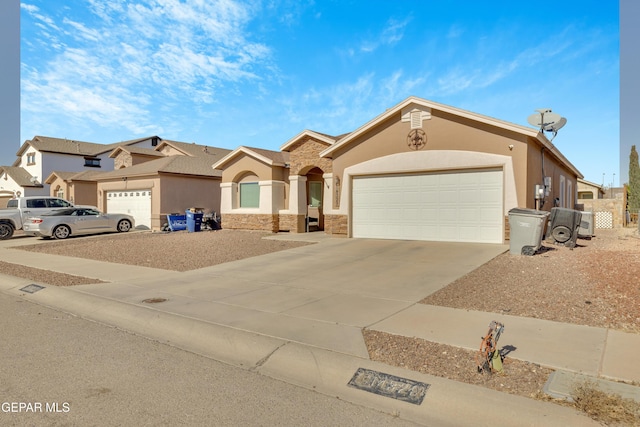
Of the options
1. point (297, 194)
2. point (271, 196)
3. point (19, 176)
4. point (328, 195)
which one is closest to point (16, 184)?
point (19, 176)

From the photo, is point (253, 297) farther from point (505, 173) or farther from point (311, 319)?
point (505, 173)

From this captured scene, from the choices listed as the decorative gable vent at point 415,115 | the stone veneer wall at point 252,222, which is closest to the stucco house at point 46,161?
the stone veneer wall at point 252,222

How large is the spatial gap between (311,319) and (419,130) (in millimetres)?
10658

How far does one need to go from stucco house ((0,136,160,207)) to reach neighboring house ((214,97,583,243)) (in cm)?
3387

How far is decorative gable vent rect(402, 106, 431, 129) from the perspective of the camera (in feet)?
48.7

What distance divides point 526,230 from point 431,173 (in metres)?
4.30

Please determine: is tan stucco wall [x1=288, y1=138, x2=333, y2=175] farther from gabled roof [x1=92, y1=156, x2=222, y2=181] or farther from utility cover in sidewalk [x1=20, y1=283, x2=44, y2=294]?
utility cover in sidewalk [x1=20, y1=283, x2=44, y2=294]

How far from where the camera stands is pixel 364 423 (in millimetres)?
3445

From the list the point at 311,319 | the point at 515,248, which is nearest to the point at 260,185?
the point at 515,248

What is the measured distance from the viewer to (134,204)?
25.2 m

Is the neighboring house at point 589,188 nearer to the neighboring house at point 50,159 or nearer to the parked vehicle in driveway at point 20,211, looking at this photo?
the parked vehicle in driveway at point 20,211

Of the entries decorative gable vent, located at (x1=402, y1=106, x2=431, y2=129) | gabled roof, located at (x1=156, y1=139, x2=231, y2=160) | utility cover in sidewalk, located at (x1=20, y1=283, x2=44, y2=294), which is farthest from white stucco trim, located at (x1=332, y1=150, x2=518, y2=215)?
gabled roof, located at (x1=156, y1=139, x2=231, y2=160)

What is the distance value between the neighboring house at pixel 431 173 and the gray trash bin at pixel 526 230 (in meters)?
1.91

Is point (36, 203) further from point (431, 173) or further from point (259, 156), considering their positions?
point (431, 173)
